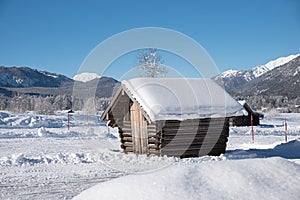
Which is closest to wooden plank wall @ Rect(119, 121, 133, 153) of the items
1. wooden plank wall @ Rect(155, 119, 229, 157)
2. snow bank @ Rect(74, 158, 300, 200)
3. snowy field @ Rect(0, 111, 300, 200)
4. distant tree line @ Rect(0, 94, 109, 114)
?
snowy field @ Rect(0, 111, 300, 200)

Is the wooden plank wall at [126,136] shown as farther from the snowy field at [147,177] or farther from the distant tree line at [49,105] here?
the distant tree line at [49,105]

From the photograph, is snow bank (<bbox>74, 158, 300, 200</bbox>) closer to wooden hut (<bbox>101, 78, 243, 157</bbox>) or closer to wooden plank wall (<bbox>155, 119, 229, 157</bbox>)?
wooden hut (<bbox>101, 78, 243, 157</bbox>)

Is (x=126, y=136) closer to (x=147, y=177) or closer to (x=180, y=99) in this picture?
(x=180, y=99)

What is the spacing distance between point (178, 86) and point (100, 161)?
479 centimetres

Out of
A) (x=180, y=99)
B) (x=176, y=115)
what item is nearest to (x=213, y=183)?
(x=176, y=115)

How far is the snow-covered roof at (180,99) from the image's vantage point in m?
16.2

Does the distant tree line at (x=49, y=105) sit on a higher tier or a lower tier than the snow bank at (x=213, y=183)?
higher

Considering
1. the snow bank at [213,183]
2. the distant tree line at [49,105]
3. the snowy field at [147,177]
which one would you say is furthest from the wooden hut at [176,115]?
the distant tree line at [49,105]

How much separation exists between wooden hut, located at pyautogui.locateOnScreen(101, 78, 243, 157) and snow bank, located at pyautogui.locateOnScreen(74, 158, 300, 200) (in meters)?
8.09

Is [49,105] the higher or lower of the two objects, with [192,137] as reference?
higher

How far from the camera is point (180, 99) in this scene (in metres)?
17.0

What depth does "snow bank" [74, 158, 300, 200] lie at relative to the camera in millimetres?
6844

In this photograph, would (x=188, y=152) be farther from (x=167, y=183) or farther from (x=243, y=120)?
(x=243, y=120)

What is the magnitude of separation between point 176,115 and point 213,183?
9.07m
